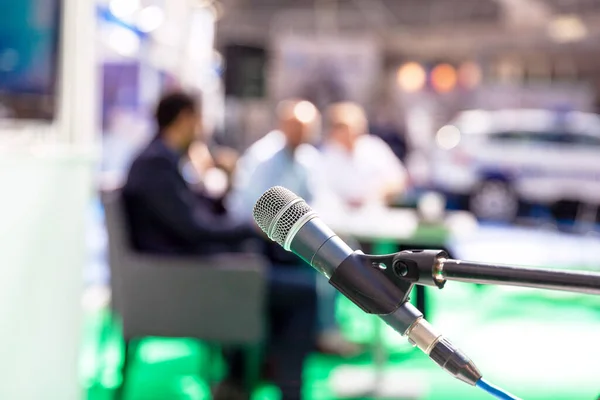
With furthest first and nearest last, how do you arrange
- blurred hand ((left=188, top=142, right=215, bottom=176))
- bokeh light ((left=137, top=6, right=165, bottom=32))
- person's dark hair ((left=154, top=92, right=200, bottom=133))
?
bokeh light ((left=137, top=6, right=165, bottom=32))
blurred hand ((left=188, top=142, right=215, bottom=176))
person's dark hair ((left=154, top=92, right=200, bottom=133))

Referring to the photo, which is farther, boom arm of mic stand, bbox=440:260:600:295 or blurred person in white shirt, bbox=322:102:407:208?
blurred person in white shirt, bbox=322:102:407:208

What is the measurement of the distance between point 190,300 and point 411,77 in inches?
539

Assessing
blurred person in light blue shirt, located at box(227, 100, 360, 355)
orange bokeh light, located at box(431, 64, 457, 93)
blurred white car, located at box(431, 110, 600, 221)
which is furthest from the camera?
orange bokeh light, located at box(431, 64, 457, 93)

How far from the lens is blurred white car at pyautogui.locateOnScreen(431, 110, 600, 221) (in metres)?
10.9

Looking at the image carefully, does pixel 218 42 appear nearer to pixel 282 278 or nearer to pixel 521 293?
pixel 521 293

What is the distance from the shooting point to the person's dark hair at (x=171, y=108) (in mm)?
3295

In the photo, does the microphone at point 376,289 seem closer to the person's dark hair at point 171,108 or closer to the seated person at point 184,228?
the seated person at point 184,228

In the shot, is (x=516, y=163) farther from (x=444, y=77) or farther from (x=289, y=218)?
(x=289, y=218)

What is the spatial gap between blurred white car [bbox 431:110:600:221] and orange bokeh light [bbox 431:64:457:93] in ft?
14.9

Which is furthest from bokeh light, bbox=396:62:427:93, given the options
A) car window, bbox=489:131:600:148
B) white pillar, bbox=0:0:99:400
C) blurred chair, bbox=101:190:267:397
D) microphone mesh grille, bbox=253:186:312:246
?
microphone mesh grille, bbox=253:186:312:246

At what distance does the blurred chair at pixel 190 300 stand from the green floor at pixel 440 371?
0.49 metres

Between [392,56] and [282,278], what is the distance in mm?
16086

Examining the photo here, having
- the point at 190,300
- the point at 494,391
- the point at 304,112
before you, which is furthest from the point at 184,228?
the point at 494,391

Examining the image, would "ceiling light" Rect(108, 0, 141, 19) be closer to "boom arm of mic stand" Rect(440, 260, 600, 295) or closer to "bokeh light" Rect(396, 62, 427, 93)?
"boom arm of mic stand" Rect(440, 260, 600, 295)
